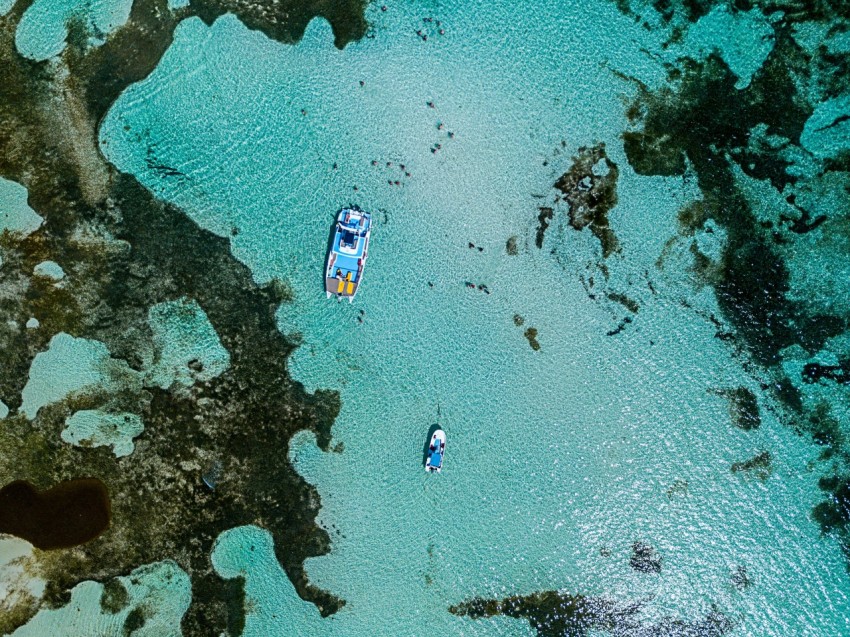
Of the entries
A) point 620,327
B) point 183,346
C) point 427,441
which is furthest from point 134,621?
point 620,327

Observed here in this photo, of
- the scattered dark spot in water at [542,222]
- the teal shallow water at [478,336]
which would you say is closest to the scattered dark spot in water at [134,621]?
the teal shallow water at [478,336]

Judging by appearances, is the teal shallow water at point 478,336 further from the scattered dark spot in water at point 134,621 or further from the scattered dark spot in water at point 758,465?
the scattered dark spot in water at point 134,621

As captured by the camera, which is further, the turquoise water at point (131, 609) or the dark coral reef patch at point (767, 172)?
the turquoise water at point (131, 609)

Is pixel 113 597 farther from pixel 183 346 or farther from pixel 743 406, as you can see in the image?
pixel 743 406

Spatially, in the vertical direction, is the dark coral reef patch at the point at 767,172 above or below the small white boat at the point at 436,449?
above

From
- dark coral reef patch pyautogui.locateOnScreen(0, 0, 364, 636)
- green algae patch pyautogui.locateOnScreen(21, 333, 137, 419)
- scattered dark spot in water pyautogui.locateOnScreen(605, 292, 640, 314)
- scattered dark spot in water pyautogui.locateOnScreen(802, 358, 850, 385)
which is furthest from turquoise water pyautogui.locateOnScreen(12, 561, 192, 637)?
scattered dark spot in water pyautogui.locateOnScreen(802, 358, 850, 385)

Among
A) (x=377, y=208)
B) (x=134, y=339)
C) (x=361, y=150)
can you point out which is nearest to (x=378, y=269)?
(x=377, y=208)

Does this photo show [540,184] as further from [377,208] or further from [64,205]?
[64,205]
